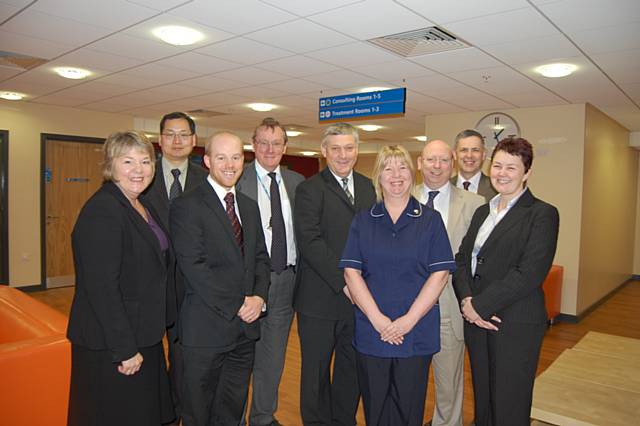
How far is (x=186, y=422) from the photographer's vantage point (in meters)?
2.44

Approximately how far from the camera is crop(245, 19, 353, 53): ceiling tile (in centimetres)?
363

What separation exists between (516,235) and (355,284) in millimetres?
814

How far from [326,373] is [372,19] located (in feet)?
8.06

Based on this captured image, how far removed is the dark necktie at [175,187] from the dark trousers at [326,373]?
1.11m

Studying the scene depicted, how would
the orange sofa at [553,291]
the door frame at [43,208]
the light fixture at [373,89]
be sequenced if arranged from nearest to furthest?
the light fixture at [373,89], the orange sofa at [553,291], the door frame at [43,208]

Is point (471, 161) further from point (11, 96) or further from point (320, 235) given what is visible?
point (11, 96)

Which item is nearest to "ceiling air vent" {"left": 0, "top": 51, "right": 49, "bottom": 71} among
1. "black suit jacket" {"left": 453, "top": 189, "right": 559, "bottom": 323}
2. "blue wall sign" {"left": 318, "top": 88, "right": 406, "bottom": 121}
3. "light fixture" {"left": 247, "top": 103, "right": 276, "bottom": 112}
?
"light fixture" {"left": 247, "top": 103, "right": 276, "bottom": 112}

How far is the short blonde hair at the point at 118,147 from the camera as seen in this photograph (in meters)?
2.13

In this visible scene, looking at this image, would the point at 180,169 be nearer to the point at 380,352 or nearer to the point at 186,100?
the point at 380,352

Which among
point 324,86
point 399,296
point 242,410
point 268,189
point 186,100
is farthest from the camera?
Result: point 186,100

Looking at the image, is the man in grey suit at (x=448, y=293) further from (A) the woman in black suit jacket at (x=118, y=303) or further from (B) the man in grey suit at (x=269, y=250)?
(A) the woman in black suit jacket at (x=118, y=303)

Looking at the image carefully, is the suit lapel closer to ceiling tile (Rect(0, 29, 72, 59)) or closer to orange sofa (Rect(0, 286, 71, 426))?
orange sofa (Rect(0, 286, 71, 426))

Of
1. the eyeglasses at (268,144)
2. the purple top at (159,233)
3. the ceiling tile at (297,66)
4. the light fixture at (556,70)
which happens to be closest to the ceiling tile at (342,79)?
the ceiling tile at (297,66)

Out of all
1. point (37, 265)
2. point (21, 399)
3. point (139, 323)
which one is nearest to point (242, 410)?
point (139, 323)
